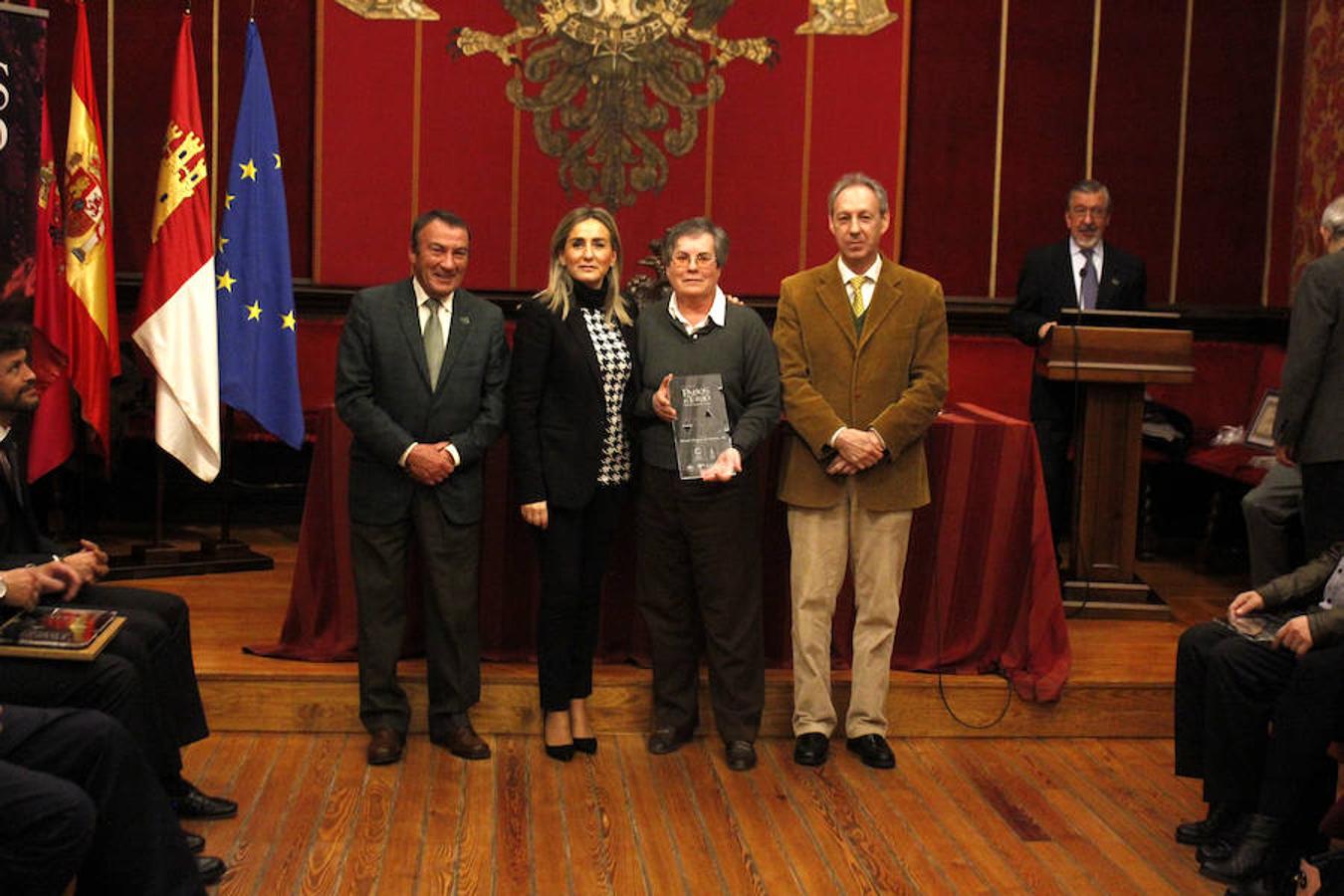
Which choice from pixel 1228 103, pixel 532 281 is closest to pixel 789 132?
pixel 532 281

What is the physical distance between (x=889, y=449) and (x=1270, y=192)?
3.96m

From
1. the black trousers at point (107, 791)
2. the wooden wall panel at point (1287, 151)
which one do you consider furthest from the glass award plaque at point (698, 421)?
the wooden wall panel at point (1287, 151)

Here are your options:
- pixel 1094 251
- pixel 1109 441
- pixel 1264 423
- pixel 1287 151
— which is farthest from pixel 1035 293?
pixel 1287 151

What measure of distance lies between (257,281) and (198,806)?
2583 mm

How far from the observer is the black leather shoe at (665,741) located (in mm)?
4965

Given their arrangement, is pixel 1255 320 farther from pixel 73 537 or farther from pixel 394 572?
pixel 73 537

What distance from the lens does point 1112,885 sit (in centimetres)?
402

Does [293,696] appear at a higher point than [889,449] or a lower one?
lower

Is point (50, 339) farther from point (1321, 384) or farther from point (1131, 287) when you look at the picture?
point (1321, 384)

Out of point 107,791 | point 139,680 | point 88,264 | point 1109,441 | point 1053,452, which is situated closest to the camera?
point 107,791

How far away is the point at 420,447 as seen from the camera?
4.62 m

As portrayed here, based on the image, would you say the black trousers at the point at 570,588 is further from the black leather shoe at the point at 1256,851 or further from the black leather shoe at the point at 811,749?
the black leather shoe at the point at 1256,851

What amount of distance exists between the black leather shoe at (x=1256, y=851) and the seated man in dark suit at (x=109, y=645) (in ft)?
8.34

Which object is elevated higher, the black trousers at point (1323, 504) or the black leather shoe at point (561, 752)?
the black trousers at point (1323, 504)
